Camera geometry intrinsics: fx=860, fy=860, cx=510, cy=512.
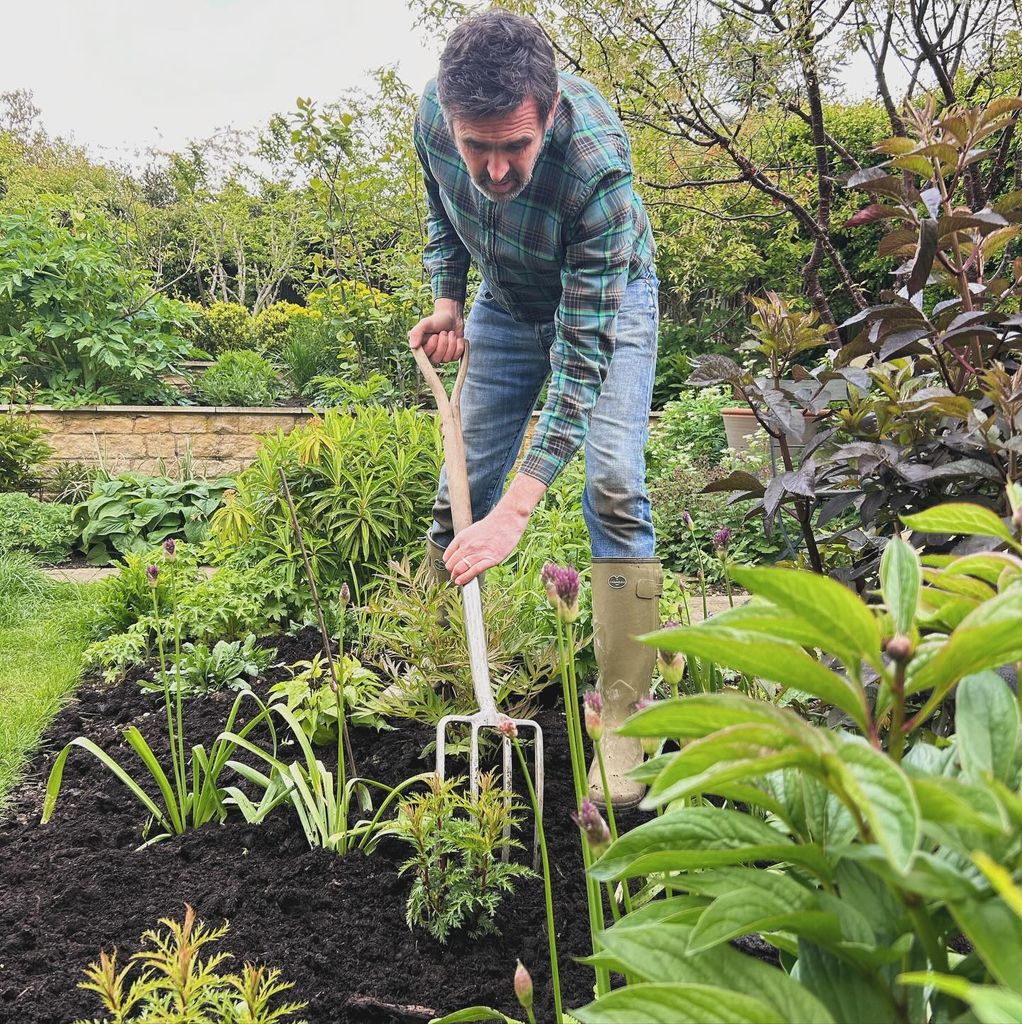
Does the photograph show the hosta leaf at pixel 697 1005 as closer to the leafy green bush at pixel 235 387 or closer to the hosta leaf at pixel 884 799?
the hosta leaf at pixel 884 799

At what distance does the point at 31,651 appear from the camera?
333cm

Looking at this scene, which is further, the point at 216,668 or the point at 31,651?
the point at 31,651

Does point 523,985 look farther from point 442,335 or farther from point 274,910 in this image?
point 442,335

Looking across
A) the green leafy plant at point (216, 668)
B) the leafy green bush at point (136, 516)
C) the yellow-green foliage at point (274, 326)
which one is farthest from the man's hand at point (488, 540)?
the yellow-green foliage at point (274, 326)

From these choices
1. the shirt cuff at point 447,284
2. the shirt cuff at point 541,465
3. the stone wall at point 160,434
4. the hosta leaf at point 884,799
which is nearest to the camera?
the hosta leaf at point 884,799

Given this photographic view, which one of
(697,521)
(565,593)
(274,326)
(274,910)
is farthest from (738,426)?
(274,326)

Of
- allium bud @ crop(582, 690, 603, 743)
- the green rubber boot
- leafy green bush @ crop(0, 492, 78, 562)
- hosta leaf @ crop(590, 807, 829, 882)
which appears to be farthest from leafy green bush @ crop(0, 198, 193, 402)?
hosta leaf @ crop(590, 807, 829, 882)

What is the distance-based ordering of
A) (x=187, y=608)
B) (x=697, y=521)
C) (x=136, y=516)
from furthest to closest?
(x=136, y=516)
(x=697, y=521)
(x=187, y=608)

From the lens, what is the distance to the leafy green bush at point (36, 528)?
470cm

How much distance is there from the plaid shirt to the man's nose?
0.82 feet

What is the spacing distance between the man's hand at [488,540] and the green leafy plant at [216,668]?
1.39 metres

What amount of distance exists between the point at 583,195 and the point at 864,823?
68.3 inches

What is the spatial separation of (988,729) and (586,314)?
1.59 m

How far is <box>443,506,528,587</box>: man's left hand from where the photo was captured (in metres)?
1.62
